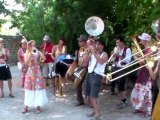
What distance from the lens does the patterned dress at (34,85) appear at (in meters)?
8.22

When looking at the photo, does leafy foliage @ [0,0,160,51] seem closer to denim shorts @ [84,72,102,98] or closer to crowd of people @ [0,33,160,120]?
crowd of people @ [0,33,160,120]

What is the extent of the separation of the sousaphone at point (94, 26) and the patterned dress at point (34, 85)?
5.04 feet

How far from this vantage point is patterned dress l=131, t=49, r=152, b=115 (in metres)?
7.75

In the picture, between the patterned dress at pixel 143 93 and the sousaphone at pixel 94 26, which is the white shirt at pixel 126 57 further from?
the sousaphone at pixel 94 26

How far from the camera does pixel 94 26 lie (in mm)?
9023

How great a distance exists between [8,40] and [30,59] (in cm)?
1472

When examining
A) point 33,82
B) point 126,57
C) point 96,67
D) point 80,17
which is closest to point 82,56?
point 96,67

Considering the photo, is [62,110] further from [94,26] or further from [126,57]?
[94,26]

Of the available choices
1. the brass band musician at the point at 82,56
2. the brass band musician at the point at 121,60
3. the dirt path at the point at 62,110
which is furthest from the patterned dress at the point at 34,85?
Answer: the brass band musician at the point at 121,60

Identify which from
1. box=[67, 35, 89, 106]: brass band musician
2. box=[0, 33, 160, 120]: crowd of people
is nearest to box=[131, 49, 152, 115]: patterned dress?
box=[0, 33, 160, 120]: crowd of people

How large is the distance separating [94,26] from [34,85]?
217 centimetres

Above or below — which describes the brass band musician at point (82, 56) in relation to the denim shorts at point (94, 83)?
above

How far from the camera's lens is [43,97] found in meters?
8.38

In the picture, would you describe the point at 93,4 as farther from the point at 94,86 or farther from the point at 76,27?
the point at 94,86
